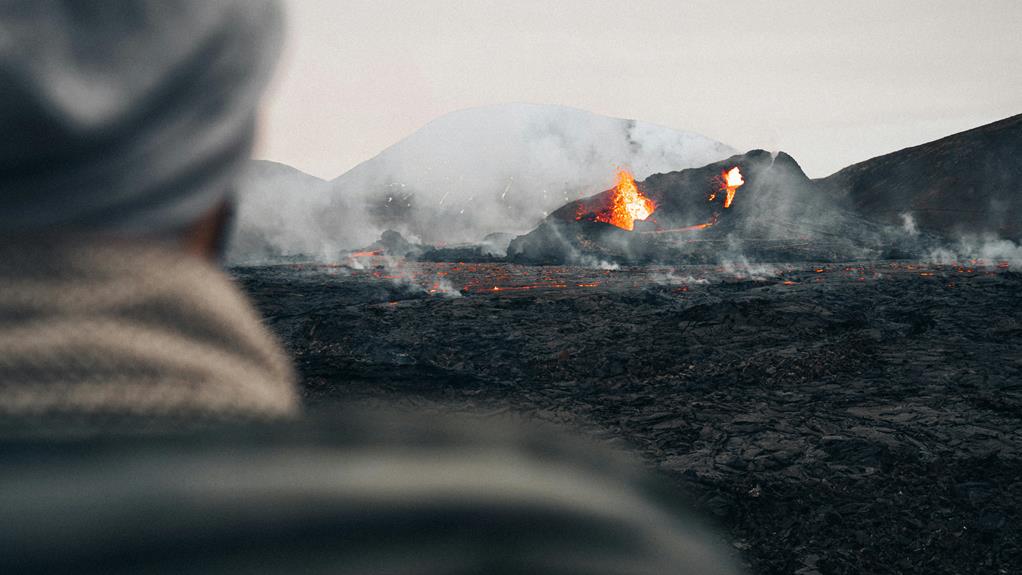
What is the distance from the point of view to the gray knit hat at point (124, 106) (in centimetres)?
71

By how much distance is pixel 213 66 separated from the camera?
0.89m

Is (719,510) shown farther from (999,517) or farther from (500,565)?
(500,565)

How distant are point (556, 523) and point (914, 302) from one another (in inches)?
554

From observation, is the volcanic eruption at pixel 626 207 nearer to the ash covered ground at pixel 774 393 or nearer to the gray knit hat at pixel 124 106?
the ash covered ground at pixel 774 393

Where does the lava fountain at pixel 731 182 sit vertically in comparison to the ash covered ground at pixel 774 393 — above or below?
above

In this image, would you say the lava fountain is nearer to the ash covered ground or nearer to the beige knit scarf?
the ash covered ground

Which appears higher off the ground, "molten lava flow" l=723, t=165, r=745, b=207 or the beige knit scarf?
"molten lava flow" l=723, t=165, r=745, b=207

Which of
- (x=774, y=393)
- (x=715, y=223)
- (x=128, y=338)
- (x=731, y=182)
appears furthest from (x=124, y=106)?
(x=731, y=182)

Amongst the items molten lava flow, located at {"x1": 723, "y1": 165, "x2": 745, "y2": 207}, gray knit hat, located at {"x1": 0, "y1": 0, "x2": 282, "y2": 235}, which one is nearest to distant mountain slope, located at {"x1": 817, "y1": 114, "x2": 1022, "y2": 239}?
molten lava flow, located at {"x1": 723, "y1": 165, "x2": 745, "y2": 207}

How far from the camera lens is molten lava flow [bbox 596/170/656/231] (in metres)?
56.8

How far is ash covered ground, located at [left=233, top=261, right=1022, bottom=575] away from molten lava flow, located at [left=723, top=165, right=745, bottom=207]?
4424 cm

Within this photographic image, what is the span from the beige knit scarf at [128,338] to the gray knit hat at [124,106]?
5 centimetres

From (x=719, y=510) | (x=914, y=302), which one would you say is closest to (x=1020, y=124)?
(x=914, y=302)

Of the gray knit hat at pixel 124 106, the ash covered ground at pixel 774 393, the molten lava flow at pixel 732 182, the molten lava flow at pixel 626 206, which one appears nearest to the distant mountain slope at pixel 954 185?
the molten lava flow at pixel 732 182
